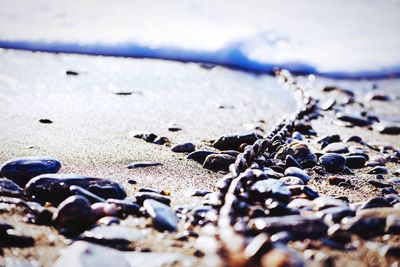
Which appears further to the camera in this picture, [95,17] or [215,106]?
[95,17]

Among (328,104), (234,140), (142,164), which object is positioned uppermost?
(328,104)

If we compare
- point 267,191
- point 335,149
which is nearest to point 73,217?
point 267,191

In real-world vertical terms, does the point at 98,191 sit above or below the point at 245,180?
below

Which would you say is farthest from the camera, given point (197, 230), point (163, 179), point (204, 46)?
point (204, 46)

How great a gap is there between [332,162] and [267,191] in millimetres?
922

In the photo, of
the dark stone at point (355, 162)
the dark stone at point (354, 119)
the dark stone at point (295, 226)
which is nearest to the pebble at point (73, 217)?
the dark stone at point (295, 226)

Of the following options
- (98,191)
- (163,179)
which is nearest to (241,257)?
(98,191)

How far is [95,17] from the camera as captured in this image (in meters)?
5.89

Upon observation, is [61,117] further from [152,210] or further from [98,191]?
[152,210]

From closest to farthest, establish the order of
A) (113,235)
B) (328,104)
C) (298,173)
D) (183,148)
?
(113,235) → (298,173) → (183,148) → (328,104)

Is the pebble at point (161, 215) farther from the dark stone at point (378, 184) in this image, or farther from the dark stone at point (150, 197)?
the dark stone at point (378, 184)

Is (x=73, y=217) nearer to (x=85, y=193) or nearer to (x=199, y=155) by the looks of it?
(x=85, y=193)

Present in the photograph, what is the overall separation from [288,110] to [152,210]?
2.82 m

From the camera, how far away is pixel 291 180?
1.98 metres
